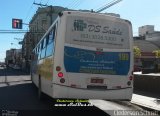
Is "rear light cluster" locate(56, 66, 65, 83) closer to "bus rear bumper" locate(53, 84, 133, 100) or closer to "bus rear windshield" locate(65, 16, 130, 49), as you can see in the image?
"bus rear bumper" locate(53, 84, 133, 100)

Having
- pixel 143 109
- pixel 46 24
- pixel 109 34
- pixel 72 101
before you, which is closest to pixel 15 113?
pixel 72 101

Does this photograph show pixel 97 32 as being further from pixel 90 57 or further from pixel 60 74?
pixel 60 74

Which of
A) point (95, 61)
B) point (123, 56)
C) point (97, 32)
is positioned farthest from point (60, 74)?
point (123, 56)

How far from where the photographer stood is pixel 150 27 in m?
129

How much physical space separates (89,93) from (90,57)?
1.13 meters

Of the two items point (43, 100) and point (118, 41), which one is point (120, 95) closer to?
point (118, 41)

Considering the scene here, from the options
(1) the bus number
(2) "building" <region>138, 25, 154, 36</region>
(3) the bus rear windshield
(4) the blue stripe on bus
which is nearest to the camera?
(4) the blue stripe on bus

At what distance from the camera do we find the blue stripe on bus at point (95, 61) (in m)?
11.7

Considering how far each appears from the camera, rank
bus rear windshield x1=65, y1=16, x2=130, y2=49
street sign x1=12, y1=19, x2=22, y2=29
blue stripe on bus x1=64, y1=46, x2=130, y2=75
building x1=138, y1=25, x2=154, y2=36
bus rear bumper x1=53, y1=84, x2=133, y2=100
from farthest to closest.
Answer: building x1=138, y1=25, x2=154, y2=36 → street sign x1=12, y1=19, x2=22, y2=29 → bus rear windshield x1=65, y1=16, x2=130, y2=49 → blue stripe on bus x1=64, y1=46, x2=130, y2=75 → bus rear bumper x1=53, y1=84, x2=133, y2=100

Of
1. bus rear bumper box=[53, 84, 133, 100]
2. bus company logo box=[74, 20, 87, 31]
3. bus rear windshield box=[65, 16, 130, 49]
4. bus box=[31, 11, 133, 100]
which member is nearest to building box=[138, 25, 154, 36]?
bus rear windshield box=[65, 16, 130, 49]

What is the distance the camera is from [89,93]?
11.8 metres

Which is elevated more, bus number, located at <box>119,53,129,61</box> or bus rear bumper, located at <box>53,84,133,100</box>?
bus number, located at <box>119,53,129,61</box>

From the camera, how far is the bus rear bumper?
1152 cm

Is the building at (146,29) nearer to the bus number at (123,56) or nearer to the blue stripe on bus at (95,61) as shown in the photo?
the bus number at (123,56)
